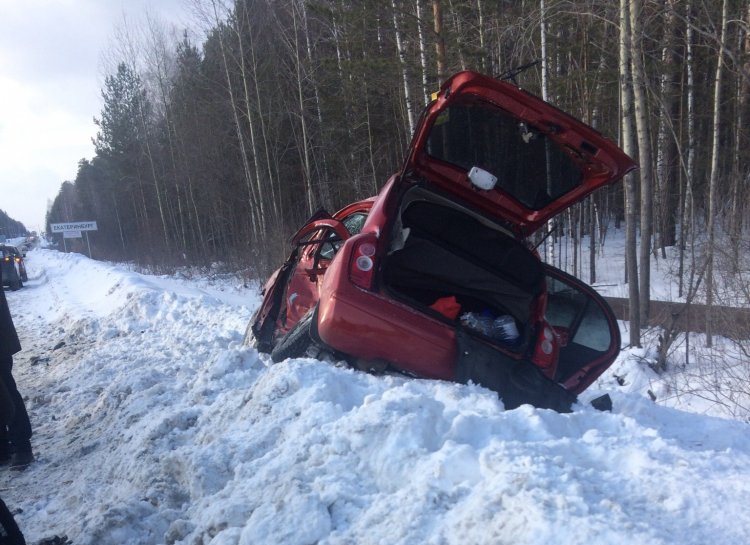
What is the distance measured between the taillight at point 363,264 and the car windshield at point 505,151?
39.4 inches

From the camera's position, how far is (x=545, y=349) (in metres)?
3.96

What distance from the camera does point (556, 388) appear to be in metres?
3.71

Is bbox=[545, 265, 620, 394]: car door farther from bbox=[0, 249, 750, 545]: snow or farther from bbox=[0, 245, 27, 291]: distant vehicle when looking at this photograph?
bbox=[0, 245, 27, 291]: distant vehicle

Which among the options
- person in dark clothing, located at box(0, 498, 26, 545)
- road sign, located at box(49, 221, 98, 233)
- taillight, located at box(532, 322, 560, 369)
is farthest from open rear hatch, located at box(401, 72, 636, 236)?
road sign, located at box(49, 221, 98, 233)

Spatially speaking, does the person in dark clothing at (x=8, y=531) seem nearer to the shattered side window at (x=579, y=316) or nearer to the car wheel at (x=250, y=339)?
the car wheel at (x=250, y=339)

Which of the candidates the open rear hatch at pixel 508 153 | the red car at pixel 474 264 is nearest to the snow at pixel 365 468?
the red car at pixel 474 264

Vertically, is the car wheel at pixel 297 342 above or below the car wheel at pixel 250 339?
above

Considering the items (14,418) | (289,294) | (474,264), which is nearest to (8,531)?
(14,418)

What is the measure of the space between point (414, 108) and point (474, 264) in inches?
498

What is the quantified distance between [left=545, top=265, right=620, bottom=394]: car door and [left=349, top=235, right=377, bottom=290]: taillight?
5.62 feet

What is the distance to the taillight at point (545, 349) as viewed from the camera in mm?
3926

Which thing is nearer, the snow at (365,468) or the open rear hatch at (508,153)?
the snow at (365,468)

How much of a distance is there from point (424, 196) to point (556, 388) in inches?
67.0

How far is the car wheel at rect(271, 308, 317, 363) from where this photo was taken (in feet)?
14.0
